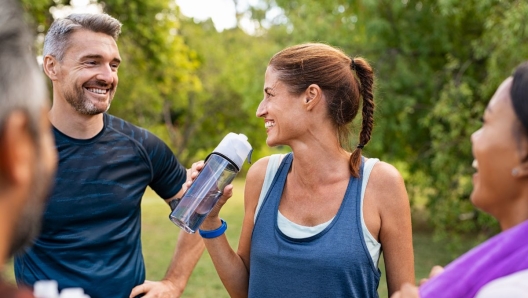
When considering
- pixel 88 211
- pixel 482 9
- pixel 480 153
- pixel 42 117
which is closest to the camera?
pixel 42 117

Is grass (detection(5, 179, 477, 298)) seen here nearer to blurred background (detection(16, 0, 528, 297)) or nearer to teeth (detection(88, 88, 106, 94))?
blurred background (detection(16, 0, 528, 297))

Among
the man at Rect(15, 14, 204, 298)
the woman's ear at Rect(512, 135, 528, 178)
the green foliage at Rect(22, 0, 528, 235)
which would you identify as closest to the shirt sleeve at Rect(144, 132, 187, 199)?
the man at Rect(15, 14, 204, 298)

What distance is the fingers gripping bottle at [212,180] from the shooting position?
2590mm

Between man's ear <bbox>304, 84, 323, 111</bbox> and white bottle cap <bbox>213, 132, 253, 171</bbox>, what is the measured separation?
0.33 m

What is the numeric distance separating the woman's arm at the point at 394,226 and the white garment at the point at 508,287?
40.5 inches

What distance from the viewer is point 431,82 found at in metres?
10.8

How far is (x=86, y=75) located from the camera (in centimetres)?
301

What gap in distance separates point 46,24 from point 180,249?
335 inches

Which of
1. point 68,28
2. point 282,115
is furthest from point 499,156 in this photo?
point 68,28

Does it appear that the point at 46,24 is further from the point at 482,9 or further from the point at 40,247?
the point at 40,247

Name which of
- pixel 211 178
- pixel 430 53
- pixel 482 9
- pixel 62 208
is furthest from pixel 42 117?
pixel 430 53

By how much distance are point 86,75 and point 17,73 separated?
2085 millimetres

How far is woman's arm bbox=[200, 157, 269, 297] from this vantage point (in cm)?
272

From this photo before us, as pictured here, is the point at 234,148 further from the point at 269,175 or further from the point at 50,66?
the point at 50,66
